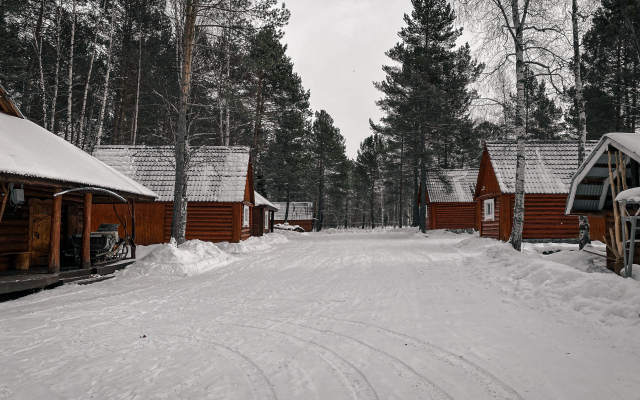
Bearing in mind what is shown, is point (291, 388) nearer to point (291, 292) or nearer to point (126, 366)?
point (126, 366)

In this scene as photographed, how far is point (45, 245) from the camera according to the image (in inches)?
415

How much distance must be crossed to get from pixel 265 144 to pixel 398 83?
42.0 feet

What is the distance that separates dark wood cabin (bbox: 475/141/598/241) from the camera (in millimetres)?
19000

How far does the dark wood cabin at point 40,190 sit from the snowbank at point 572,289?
1024 centimetres

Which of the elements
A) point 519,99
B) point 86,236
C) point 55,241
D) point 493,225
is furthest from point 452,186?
point 55,241

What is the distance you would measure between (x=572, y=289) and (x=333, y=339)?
15.7 ft

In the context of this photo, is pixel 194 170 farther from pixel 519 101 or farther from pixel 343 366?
pixel 343 366

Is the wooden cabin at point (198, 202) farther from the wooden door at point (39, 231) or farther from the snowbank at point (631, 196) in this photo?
the snowbank at point (631, 196)

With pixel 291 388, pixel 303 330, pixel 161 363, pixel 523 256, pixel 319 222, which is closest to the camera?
pixel 291 388

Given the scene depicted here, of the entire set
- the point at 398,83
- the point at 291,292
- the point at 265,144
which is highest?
the point at 398,83

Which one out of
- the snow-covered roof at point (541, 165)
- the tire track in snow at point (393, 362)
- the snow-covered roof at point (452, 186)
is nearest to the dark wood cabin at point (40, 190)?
the tire track in snow at point (393, 362)

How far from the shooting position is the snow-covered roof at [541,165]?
19.1 meters

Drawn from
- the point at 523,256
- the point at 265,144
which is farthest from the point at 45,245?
the point at 265,144

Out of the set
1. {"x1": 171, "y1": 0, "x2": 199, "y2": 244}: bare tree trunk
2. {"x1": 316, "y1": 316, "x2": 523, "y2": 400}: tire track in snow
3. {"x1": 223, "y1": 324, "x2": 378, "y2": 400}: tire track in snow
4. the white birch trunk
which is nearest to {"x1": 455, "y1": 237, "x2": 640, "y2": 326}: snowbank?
the white birch trunk
